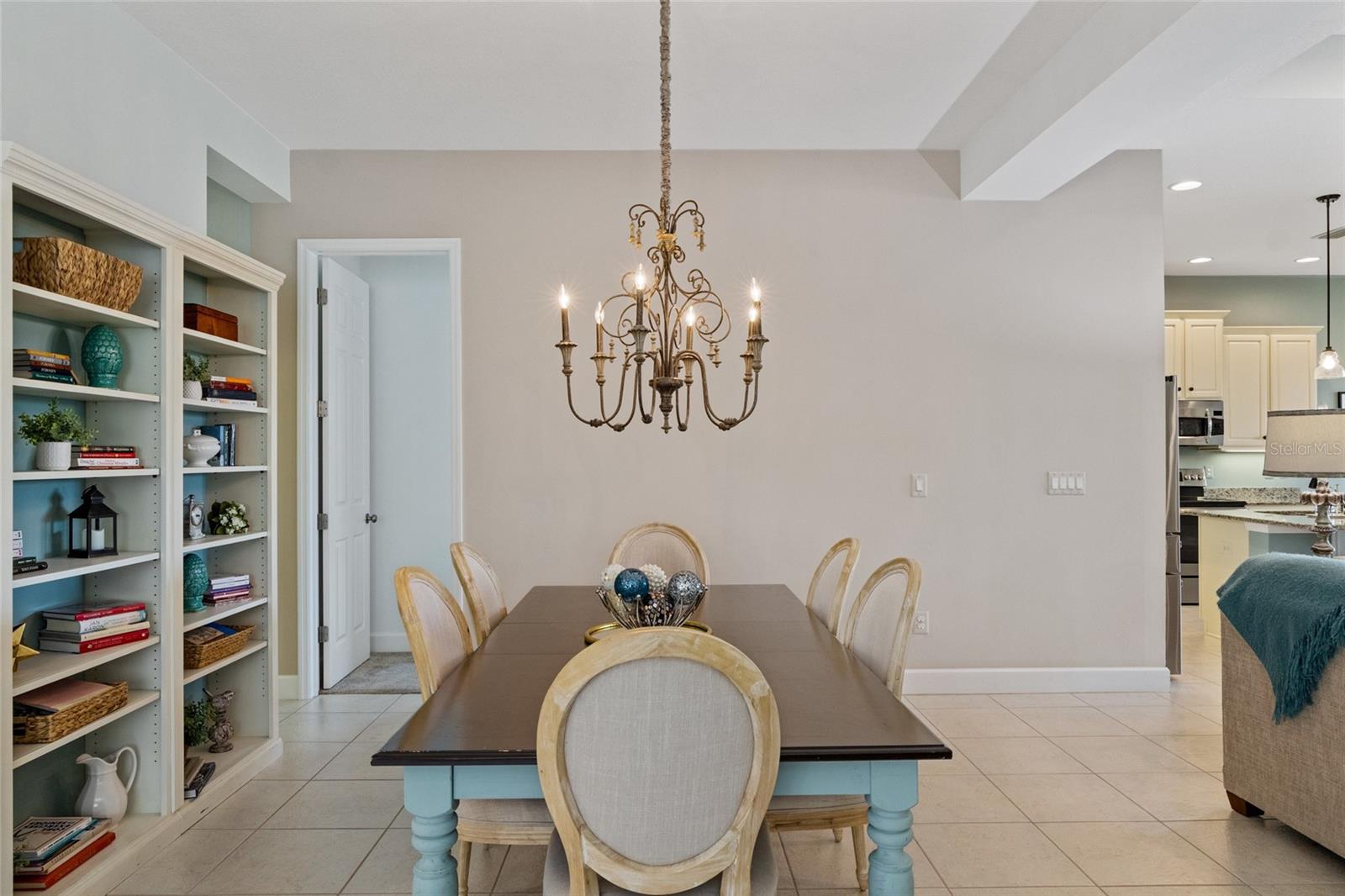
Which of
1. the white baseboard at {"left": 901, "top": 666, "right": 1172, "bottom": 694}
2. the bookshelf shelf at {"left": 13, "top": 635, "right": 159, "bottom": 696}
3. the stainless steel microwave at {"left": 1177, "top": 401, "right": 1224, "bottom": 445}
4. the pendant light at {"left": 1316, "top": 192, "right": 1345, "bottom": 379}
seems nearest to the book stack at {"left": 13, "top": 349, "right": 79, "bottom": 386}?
the bookshelf shelf at {"left": 13, "top": 635, "right": 159, "bottom": 696}

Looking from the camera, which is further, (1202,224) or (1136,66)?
(1202,224)

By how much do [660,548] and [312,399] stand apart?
2.01 meters

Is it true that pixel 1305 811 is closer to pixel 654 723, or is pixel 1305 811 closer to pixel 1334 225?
pixel 654 723

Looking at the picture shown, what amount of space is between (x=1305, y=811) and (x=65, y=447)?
377cm

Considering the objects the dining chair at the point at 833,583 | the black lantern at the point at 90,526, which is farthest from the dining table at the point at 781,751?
the black lantern at the point at 90,526

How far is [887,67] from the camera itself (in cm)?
313

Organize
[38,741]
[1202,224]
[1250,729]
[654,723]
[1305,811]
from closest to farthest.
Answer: [654,723]
[38,741]
[1305,811]
[1250,729]
[1202,224]

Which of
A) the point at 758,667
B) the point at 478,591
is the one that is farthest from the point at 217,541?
the point at 758,667

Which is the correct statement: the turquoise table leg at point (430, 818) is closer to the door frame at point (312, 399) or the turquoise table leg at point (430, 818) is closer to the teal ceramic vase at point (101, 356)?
the teal ceramic vase at point (101, 356)

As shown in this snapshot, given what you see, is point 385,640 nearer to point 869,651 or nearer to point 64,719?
point 64,719

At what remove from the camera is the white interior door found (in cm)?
416

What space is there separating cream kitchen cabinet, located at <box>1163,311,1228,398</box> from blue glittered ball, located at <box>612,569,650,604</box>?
6049 millimetres

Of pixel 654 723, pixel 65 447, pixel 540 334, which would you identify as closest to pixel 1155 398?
pixel 540 334

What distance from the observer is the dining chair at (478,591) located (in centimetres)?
256
